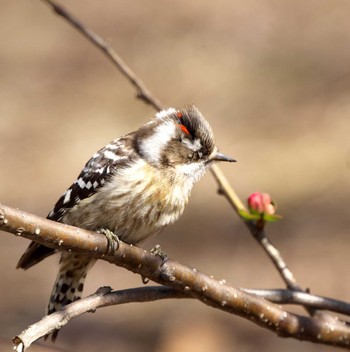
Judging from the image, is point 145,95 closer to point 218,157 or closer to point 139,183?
point 139,183

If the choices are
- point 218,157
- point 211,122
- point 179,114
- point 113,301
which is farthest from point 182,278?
point 211,122

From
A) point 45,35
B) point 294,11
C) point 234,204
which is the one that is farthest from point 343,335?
point 45,35

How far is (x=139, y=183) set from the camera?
13.9 feet

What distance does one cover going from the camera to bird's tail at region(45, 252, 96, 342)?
4.60m

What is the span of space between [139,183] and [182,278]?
828 millimetres

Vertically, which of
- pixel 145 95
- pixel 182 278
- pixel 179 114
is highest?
pixel 179 114

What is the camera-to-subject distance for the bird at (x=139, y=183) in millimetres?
4191

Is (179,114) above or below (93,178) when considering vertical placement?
above

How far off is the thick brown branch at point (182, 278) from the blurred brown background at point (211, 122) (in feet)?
9.60

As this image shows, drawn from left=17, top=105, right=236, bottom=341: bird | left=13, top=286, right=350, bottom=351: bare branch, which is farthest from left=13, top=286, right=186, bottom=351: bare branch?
left=17, top=105, right=236, bottom=341: bird

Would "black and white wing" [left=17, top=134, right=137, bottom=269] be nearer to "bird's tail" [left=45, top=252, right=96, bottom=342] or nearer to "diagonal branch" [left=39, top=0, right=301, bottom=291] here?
"bird's tail" [left=45, top=252, right=96, bottom=342]

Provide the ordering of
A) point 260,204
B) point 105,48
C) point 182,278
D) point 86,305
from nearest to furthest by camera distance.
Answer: point 86,305 < point 182,278 < point 260,204 < point 105,48

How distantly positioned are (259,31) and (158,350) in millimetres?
5979

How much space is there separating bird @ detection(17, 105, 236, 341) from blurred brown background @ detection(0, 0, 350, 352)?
239 centimetres
